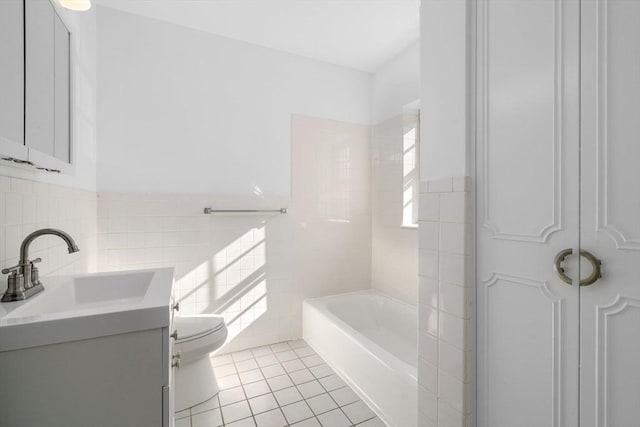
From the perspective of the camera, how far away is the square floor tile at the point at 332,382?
1.93 m

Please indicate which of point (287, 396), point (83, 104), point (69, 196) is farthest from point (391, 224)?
point (83, 104)

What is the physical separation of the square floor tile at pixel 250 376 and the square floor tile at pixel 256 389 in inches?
1.4

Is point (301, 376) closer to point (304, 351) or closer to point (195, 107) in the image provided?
point (304, 351)

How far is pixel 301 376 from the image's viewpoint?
206 centimetres

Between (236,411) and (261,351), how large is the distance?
692 millimetres

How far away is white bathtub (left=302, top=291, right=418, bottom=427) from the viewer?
5.11ft

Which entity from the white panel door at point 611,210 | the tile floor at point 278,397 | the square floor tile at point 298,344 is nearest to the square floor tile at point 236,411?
the tile floor at point 278,397

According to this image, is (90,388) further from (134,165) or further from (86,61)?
(86,61)

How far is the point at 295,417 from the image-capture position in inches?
65.1

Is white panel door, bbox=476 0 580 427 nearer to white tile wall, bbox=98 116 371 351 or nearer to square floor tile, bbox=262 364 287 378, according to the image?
square floor tile, bbox=262 364 287 378

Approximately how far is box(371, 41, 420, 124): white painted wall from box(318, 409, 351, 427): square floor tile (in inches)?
91.6

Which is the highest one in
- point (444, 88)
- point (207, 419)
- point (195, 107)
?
point (195, 107)

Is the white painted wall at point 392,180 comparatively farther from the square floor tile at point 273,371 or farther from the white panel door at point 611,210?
the white panel door at point 611,210

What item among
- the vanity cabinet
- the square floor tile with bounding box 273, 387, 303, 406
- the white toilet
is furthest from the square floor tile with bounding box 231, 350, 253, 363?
the vanity cabinet
